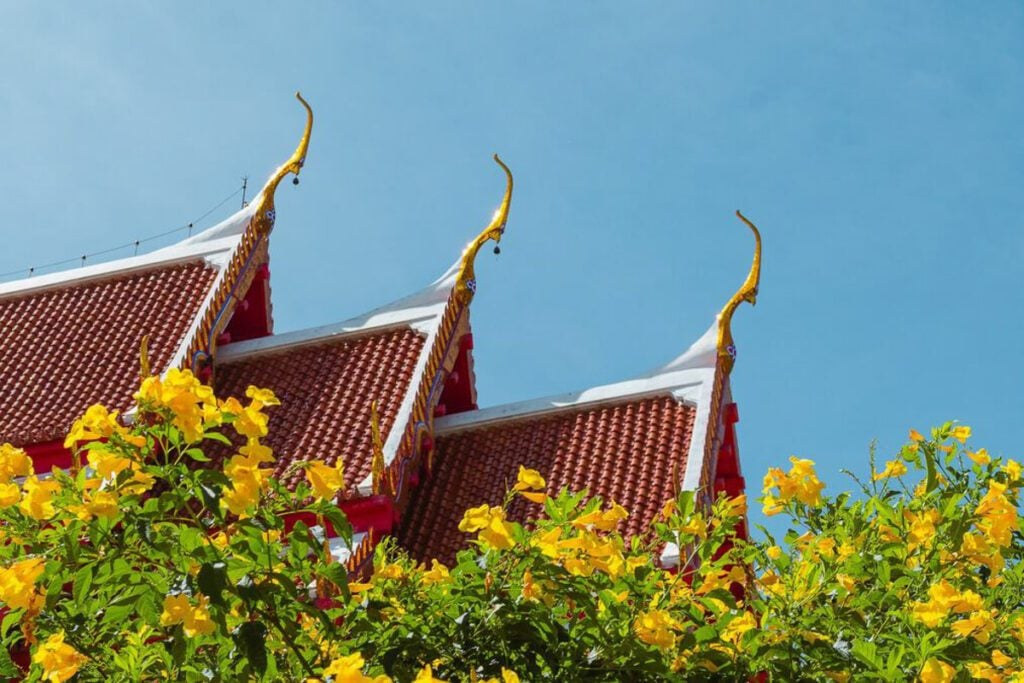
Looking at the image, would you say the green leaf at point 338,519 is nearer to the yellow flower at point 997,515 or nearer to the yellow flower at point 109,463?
the yellow flower at point 109,463

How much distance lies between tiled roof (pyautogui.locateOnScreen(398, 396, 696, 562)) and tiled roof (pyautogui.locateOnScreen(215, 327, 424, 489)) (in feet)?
2.17

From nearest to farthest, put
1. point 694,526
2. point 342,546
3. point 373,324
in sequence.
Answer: point 694,526
point 342,546
point 373,324

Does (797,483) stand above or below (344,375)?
above

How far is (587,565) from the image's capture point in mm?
4930

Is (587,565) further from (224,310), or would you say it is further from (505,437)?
(224,310)

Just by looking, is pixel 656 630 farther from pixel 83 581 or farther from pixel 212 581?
pixel 83 581

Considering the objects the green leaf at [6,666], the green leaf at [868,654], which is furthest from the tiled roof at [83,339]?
the green leaf at [868,654]

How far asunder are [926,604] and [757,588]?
3.44 feet

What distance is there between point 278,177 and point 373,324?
2.10 m

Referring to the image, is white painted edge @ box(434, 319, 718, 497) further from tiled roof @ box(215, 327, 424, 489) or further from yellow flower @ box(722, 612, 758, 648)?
yellow flower @ box(722, 612, 758, 648)

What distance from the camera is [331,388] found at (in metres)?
12.2

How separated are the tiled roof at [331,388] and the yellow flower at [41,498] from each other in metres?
6.38

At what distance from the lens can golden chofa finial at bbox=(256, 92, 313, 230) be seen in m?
13.9

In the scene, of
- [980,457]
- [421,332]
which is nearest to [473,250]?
[421,332]
